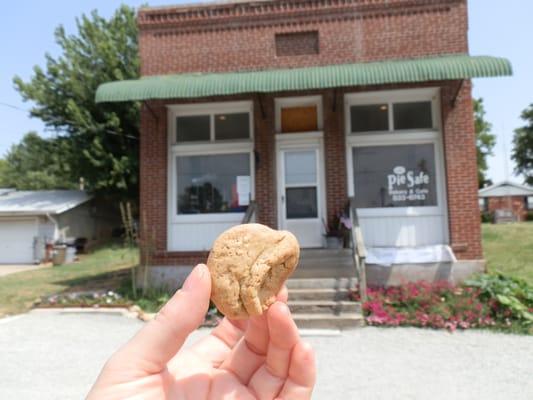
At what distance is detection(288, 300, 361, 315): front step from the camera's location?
733 cm

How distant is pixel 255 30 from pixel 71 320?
26.1 feet

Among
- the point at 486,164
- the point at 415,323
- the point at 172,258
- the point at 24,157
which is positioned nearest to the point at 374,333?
the point at 415,323

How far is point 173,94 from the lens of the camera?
8672 mm

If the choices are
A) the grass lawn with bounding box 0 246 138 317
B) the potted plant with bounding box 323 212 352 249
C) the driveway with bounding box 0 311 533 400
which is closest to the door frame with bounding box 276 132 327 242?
the potted plant with bounding box 323 212 352 249

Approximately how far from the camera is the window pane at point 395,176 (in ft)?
31.3

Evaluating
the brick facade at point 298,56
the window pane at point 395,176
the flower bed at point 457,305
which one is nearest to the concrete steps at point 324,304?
the flower bed at point 457,305

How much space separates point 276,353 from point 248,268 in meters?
0.38

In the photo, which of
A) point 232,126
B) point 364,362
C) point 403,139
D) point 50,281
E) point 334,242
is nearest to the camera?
point 364,362

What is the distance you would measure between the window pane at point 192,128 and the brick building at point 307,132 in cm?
3

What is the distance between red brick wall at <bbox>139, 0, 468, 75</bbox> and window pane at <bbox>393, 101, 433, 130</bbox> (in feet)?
3.97

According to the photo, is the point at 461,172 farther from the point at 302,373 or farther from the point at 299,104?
the point at 302,373

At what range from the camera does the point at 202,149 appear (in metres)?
10.1

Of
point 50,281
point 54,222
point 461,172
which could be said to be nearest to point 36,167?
point 54,222

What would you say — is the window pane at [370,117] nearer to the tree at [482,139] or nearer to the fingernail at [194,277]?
the fingernail at [194,277]
